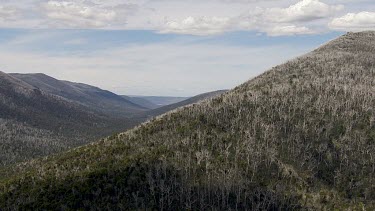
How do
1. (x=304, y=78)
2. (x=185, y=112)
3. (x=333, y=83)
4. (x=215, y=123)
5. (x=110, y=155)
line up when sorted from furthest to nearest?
(x=304, y=78) < (x=333, y=83) < (x=185, y=112) < (x=215, y=123) < (x=110, y=155)

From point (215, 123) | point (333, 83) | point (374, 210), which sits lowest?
point (374, 210)

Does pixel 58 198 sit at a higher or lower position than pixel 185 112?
lower

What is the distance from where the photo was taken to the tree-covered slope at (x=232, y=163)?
104 metres

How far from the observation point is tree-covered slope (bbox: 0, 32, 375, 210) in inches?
4112

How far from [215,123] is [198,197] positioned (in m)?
33.2

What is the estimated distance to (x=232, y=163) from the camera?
4481 inches

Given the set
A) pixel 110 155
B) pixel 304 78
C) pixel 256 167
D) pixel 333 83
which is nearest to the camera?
pixel 256 167

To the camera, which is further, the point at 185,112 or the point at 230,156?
the point at 185,112

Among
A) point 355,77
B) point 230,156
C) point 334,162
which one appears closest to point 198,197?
point 230,156

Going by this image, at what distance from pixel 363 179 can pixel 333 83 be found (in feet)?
189

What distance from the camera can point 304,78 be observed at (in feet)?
563

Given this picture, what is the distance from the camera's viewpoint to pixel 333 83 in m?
160

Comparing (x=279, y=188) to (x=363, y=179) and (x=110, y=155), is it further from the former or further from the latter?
(x=110, y=155)

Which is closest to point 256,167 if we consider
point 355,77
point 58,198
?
point 58,198
